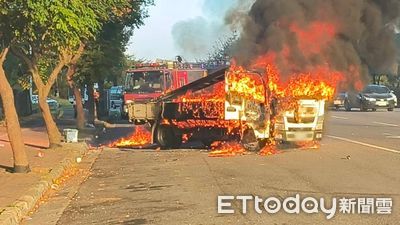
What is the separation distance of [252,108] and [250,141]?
0.94 metres

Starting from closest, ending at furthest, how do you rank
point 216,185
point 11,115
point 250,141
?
point 216,185 → point 11,115 → point 250,141

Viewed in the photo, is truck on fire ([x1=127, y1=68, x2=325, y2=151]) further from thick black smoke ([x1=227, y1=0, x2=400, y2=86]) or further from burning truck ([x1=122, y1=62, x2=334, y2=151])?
thick black smoke ([x1=227, y1=0, x2=400, y2=86])

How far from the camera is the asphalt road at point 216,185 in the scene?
29.3 ft

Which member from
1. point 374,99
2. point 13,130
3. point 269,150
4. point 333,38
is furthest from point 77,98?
point 374,99

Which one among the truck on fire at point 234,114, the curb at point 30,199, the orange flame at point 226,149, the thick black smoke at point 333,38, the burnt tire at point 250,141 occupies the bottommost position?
the curb at point 30,199

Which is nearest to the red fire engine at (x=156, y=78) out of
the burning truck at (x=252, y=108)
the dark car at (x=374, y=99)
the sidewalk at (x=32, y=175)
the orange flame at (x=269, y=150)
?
the sidewalk at (x=32, y=175)

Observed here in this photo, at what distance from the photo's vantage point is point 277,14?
1841 centimetres

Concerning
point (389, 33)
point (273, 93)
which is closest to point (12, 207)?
point (273, 93)

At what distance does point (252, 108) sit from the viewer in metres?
16.7

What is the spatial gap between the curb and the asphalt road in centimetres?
19

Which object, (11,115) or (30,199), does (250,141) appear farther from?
(30,199)

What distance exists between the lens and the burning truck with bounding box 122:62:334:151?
16375 mm

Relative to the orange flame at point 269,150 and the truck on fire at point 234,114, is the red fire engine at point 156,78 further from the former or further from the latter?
the orange flame at point 269,150

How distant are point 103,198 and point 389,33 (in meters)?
11.6
